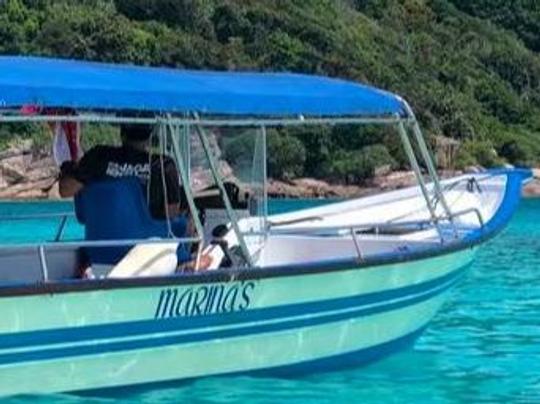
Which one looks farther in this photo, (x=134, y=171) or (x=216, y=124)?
(x=216, y=124)

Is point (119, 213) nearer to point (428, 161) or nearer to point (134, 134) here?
point (134, 134)

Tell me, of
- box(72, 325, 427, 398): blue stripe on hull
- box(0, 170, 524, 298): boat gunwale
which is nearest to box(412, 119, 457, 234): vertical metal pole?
box(0, 170, 524, 298): boat gunwale

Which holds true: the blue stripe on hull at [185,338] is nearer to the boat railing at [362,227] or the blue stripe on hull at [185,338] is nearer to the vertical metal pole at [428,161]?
the boat railing at [362,227]

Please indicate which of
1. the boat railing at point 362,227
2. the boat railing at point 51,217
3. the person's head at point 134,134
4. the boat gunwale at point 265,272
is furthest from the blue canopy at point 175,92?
the boat railing at point 51,217

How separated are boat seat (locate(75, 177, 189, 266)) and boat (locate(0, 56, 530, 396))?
0.9 inches

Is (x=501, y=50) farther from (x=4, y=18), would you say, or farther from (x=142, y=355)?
(x=142, y=355)

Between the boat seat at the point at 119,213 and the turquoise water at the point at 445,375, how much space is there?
102 cm

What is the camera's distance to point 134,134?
9.78 m

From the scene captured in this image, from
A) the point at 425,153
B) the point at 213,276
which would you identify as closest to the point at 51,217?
the point at 213,276

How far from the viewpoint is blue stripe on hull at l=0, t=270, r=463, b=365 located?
28.3 feet

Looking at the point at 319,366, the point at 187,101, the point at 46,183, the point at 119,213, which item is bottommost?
the point at 46,183

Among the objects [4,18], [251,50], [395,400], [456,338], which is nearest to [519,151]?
[251,50]

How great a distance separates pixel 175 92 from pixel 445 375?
3.57 meters

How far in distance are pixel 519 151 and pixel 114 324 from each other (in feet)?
170
